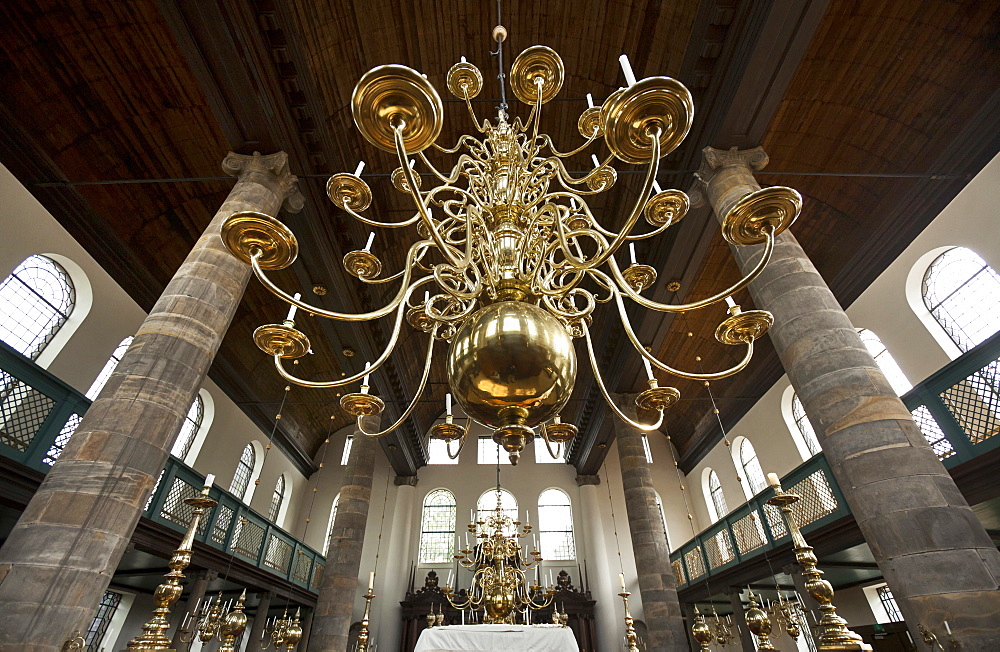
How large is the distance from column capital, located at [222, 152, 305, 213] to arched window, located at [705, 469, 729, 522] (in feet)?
41.6

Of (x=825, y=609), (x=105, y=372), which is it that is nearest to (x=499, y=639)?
(x=825, y=609)

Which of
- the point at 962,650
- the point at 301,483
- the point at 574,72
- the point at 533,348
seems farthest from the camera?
the point at 301,483

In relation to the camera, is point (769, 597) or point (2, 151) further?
point (769, 597)

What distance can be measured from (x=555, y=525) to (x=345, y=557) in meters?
7.40

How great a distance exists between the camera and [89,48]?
5.89 m

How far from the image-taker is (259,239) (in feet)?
6.01

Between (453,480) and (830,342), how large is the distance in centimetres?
1318

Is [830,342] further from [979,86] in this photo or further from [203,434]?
[203,434]

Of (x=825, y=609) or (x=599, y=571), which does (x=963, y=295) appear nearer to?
(x=825, y=609)

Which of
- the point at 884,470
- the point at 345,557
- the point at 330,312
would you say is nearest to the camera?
the point at 330,312

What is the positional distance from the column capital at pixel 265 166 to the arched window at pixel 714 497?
12.7m

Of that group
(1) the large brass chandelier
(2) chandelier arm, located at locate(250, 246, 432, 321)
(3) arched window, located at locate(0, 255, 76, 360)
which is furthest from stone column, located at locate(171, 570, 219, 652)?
(2) chandelier arm, located at locate(250, 246, 432, 321)

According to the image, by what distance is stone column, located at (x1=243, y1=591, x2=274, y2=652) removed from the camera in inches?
373

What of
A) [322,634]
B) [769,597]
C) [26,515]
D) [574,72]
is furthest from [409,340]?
[769,597]
